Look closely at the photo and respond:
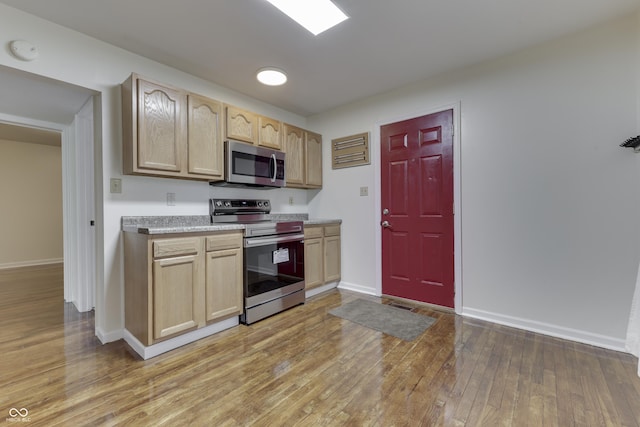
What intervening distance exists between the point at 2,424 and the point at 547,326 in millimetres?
3518

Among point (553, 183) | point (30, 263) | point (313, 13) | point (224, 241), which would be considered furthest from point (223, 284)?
point (30, 263)

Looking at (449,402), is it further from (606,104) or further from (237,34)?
(237,34)

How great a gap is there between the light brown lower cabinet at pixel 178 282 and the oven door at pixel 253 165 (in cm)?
66

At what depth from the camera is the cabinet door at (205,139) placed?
2.40m

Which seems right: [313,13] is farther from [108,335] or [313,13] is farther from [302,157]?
[108,335]

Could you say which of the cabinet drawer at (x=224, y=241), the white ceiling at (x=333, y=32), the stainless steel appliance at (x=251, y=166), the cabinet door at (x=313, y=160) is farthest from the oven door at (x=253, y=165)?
the white ceiling at (x=333, y=32)

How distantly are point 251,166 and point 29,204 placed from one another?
507cm

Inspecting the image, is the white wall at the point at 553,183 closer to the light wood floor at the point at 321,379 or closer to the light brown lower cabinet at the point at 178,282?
the light wood floor at the point at 321,379

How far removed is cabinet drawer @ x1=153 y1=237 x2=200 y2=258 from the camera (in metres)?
1.92

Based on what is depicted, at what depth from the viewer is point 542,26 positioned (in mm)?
2061

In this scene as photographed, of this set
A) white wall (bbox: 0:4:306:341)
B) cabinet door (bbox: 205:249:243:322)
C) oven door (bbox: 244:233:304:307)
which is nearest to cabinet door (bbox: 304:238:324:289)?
oven door (bbox: 244:233:304:307)

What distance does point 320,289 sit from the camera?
3377 millimetres

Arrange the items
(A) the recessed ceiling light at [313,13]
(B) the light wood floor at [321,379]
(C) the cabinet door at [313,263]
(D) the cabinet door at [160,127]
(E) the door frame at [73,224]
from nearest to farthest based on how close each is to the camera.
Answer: (B) the light wood floor at [321,379] → (A) the recessed ceiling light at [313,13] → (D) the cabinet door at [160,127] → (E) the door frame at [73,224] → (C) the cabinet door at [313,263]

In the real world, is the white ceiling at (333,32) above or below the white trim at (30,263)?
above
